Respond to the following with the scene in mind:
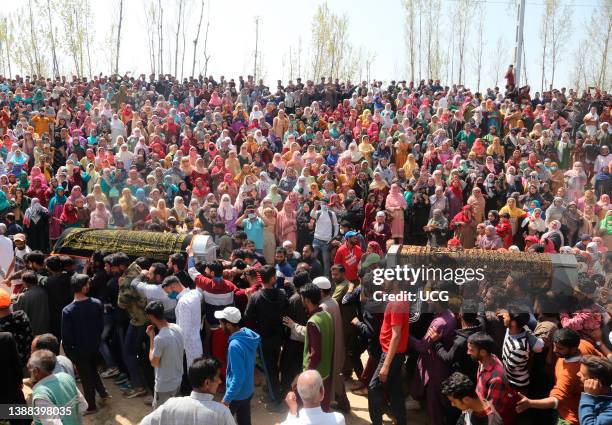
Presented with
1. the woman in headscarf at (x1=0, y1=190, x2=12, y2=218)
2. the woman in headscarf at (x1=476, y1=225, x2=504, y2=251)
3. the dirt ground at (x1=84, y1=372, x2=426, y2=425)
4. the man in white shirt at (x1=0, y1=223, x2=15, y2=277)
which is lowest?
the dirt ground at (x1=84, y1=372, x2=426, y2=425)

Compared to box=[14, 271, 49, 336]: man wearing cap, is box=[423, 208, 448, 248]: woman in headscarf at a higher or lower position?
higher

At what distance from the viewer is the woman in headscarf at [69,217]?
1068cm

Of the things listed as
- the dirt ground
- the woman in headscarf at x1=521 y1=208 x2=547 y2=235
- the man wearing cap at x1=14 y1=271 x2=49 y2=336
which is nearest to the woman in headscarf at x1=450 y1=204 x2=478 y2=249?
the woman in headscarf at x1=521 y1=208 x2=547 y2=235

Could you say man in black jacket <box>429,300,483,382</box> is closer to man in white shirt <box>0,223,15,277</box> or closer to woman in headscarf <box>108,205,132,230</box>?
man in white shirt <box>0,223,15,277</box>

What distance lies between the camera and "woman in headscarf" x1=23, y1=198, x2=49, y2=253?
36.1 feet

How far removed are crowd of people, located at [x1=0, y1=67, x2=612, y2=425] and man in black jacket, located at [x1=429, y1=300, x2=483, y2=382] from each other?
0.02m

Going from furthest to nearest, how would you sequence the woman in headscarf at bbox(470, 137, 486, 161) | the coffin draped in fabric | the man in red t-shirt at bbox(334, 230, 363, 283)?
the woman in headscarf at bbox(470, 137, 486, 161) < the man in red t-shirt at bbox(334, 230, 363, 283) < the coffin draped in fabric

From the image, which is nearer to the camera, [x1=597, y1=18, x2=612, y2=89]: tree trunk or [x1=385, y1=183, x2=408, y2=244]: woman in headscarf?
[x1=385, y1=183, x2=408, y2=244]: woman in headscarf

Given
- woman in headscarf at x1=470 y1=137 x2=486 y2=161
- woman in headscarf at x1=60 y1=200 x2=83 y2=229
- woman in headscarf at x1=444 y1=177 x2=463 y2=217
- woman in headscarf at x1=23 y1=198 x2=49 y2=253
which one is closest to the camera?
woman in headscarf at x1=60 y1=200 x2=83 y2=229

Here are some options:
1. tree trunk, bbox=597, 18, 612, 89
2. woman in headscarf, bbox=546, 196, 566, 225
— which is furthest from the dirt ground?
tree trunk, bbox=597, 18, 612, 89

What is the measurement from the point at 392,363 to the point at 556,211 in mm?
6838

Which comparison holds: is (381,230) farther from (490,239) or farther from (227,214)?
(227,214)

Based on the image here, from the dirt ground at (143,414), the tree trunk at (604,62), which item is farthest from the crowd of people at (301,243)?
the tree trunk at (604,62)

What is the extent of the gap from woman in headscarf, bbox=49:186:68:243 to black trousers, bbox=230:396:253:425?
7.36m
